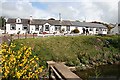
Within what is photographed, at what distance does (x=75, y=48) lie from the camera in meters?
24.5

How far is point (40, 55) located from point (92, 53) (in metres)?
6.50

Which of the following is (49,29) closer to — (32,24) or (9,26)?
(32,24)

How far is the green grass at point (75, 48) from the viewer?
21.5 metres

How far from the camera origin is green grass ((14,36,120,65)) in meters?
21.5

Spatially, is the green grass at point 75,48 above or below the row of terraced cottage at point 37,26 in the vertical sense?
below

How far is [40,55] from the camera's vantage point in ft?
67.5

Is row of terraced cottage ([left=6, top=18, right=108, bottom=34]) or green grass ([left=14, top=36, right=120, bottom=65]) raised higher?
row of terraced cottage ([left=6, top=18, right=108, bottom=34])

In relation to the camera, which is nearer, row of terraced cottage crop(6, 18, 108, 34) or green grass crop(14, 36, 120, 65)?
green grass crop(14, 36, 120, 65)

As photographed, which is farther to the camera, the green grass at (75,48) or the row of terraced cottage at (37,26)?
the row of terraced cottage at (37,26)

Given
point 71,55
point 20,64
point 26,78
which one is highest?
point 20,64

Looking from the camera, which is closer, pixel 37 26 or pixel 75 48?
pixel 75 48

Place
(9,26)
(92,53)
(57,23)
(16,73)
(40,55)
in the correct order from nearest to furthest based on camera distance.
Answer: (16,73) < (40,55) < (92,53) < (9,26) < (57,23)

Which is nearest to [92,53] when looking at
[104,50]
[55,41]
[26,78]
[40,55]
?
[104,50]

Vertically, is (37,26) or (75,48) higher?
(37,26)
